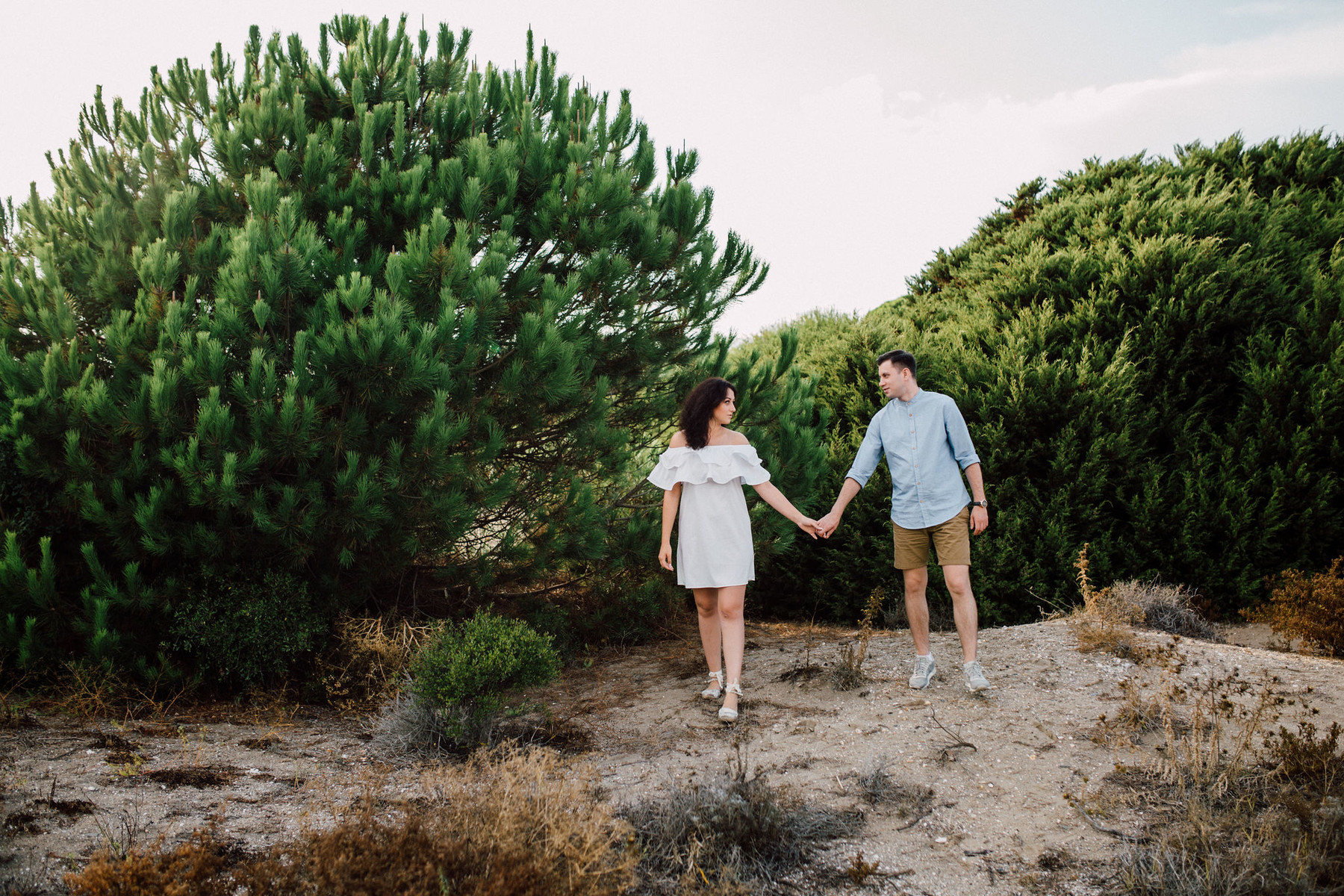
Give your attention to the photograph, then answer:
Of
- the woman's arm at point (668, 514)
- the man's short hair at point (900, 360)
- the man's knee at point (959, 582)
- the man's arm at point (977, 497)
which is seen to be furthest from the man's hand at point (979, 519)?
the woman's arm at point (668, 514)

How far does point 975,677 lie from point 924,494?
1.04 meters

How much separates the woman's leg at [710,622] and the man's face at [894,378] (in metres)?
1.51

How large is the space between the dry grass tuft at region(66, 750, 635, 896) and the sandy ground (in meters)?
0.37

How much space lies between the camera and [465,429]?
14.1ft

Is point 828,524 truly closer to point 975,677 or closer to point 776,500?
point 776,500

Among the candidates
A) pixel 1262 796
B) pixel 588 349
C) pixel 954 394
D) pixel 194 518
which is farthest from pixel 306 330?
pixel 954 394

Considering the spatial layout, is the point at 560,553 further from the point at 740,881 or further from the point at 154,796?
the point at 740,881

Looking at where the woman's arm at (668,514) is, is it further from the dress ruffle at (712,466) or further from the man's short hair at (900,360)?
the man's short hair at (900,360)

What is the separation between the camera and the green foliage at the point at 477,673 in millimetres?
3652

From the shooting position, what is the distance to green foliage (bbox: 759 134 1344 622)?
625cm

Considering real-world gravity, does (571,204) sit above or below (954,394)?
above

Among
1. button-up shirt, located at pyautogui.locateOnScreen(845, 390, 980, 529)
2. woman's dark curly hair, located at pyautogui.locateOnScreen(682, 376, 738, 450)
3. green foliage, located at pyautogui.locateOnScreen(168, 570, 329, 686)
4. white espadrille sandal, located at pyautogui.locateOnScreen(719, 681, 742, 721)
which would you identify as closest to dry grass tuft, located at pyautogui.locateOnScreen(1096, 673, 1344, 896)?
button-up shirt, located at pyautogui.locateOnScreen(845, 390, 980, 529)

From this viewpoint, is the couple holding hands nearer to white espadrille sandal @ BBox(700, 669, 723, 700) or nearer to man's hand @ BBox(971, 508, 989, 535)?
man's hand @ BBox(971, 508, 989, 535)

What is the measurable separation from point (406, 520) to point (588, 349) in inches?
65.8
